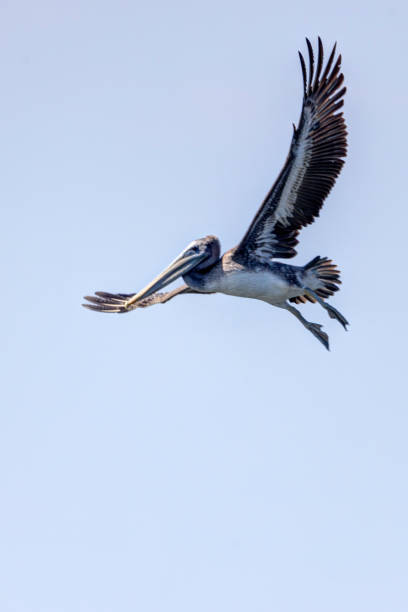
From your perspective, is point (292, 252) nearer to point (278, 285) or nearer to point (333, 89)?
point (278, 285)

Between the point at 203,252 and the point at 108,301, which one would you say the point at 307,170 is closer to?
the point at 203,252

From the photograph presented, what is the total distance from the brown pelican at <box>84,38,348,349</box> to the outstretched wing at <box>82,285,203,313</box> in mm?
1181

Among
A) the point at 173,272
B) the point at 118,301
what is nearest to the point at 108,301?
the point at 118,301

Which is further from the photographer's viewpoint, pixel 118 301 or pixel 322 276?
pixel 118 301

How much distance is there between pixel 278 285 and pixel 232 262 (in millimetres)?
792

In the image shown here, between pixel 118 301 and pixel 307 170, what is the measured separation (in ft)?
17.9

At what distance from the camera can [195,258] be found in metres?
27.0

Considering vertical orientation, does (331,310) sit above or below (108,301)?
below

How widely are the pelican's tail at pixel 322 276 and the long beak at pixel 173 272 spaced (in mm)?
1678

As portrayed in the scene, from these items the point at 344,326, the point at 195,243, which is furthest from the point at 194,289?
the point at 344,326

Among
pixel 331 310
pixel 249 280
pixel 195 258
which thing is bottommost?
pixel 331 310

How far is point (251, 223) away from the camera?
26.5 m

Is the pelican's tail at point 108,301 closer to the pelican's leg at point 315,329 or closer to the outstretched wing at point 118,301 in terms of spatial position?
the outstretched wing at point 118,301

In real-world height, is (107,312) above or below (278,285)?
above
